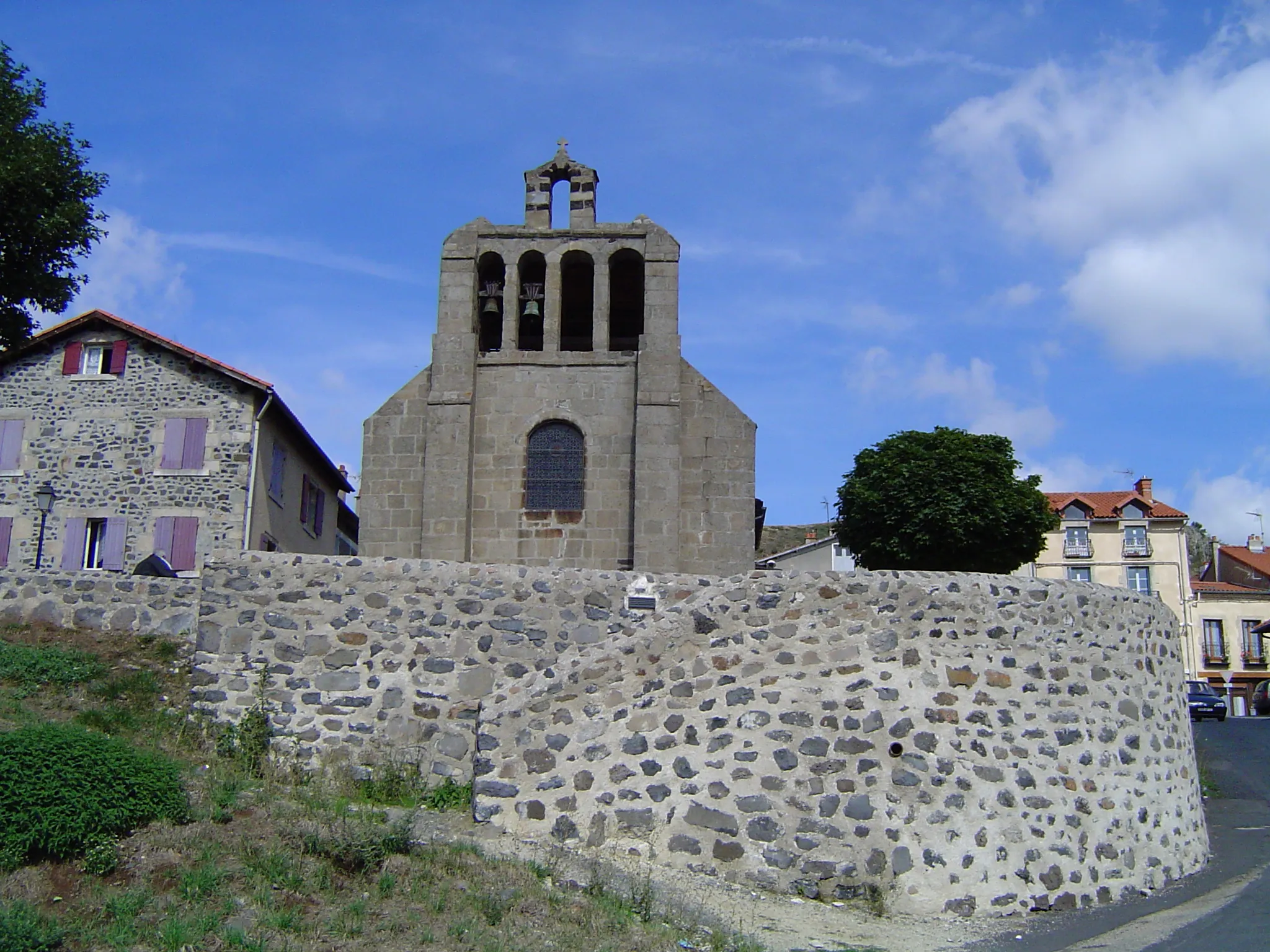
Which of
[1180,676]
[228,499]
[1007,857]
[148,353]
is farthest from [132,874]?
[148,353]

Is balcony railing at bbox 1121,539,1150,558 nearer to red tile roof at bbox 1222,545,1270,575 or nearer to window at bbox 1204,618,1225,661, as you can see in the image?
window at bbox 1204,618,1225,661

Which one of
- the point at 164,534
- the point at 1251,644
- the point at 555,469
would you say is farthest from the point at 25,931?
the point at 1251,644

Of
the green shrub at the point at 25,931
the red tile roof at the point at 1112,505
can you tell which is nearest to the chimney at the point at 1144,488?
the red tile roof at the point at 1112,505

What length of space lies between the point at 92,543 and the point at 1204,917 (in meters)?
24.0

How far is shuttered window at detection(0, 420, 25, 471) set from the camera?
27.3 meters

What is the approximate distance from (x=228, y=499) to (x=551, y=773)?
1755cm

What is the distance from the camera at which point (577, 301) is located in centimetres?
2419

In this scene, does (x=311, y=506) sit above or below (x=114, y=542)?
above

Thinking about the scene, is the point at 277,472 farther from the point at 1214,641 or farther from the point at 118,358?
the point at 1214,641

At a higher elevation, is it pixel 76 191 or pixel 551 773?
pixel 76 191

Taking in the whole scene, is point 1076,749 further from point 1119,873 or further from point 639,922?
point 639,922

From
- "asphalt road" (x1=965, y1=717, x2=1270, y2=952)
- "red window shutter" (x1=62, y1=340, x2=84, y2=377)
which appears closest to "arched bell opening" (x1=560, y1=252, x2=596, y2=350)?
"red window shutter" (x1=62, y1=340, x2=84, y2=377)

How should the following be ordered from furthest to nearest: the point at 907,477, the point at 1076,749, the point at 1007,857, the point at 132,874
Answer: the point at 907,477 → the point at 1076,749 → the point at 1007,857 → the point at 132,874

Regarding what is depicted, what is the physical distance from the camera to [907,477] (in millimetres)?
25406
